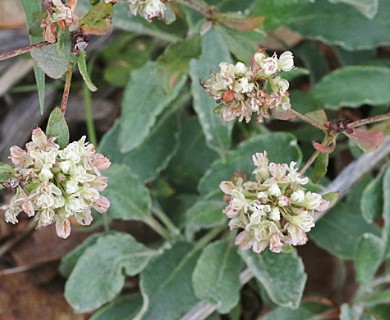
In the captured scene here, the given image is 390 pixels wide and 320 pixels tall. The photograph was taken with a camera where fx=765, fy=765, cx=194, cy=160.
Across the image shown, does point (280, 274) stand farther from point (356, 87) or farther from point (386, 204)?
point (356, 87)

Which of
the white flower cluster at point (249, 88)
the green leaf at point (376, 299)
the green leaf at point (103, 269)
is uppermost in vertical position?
the white flower cluster at point (249, 88)

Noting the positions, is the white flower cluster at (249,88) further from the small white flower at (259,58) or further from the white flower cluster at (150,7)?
the white flower cluster at (150,7)

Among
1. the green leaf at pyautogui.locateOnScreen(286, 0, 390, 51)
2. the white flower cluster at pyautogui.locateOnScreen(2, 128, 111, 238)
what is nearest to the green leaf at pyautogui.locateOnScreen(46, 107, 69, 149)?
the white flower cluster at pyautogui.locateOnScreen(2, 128, 111, 238)

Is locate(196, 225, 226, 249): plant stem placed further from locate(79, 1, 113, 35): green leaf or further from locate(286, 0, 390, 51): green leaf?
locate(79, 1, 113, 35): green leaf

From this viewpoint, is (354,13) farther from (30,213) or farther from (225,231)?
(30,213)

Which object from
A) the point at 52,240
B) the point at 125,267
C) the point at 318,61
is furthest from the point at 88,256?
the point at 318,61

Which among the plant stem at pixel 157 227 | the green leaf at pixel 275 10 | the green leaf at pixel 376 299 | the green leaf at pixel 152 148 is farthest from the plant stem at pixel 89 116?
the green leaf at pixel 376 299
